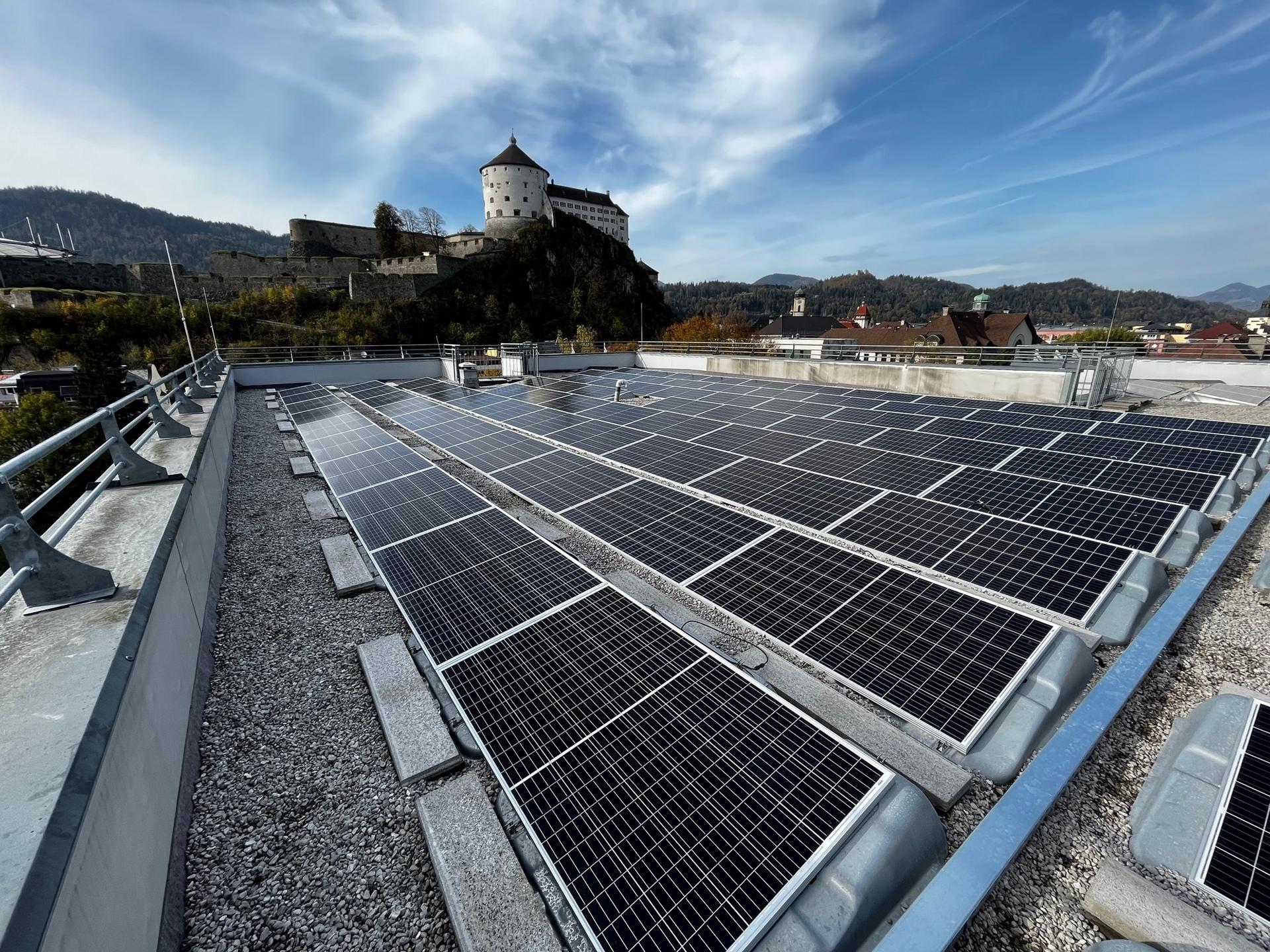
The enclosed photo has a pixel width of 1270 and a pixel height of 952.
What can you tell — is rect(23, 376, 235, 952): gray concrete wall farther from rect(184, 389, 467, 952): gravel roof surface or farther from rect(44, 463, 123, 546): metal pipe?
rect(44, 463, 123, 546): metal pipe

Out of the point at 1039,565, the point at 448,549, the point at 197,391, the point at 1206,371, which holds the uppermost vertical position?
the point at 197,391

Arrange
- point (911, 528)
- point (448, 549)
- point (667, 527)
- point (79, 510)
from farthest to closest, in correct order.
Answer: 1. point (667, 527)
2. point (911, 528)
3. point (448, 549)
4. point (79, 510)

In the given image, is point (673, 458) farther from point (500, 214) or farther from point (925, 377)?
point (500, 214)

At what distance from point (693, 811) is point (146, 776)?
354cm

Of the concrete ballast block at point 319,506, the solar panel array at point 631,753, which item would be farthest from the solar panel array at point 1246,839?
the concrete ballast block at point 319,506

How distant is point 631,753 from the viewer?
3695 millimetres

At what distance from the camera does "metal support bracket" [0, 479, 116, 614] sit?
292 centimetres

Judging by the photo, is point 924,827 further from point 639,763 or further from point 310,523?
point 310,523

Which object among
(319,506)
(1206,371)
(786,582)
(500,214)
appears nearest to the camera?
(786,582)

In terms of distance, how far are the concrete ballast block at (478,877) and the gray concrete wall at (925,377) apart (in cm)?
2014

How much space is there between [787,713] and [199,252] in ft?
798

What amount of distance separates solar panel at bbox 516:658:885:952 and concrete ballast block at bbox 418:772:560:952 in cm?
31

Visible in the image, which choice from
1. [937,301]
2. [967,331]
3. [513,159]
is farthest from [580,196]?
[937,301]

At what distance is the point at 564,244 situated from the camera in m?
83.3
